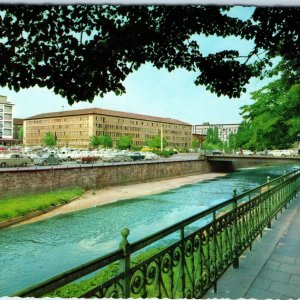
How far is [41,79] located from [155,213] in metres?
17.3

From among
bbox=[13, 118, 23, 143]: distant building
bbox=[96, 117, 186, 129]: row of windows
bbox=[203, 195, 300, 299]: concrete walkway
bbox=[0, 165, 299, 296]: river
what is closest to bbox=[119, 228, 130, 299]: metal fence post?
bbox=[203, 195, 300, 299]: concrete walkway

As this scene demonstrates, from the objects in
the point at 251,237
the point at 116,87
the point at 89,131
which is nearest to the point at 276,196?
the point at 251,237

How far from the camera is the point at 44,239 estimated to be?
14.3m

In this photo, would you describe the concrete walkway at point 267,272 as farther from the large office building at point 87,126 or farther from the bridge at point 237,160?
the large office building at point 87,126

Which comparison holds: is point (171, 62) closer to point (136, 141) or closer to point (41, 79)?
point (41, 79)

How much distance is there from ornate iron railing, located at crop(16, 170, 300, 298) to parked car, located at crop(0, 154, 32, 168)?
27.1 metres

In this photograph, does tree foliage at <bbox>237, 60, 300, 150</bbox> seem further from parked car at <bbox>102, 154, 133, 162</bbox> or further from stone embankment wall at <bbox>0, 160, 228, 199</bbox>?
parked car at <bbox>102, 154, 133, 162</bbox>

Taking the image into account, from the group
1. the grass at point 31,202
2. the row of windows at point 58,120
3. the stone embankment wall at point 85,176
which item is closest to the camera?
the grass at point 31,202

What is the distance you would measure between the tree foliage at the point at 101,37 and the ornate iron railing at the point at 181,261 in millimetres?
2194

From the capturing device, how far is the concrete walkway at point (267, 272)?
3492 millimetres

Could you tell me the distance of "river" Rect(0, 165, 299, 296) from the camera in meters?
10.7

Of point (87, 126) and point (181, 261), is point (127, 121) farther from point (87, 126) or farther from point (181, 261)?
point (181, 261)

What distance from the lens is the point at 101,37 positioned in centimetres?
379

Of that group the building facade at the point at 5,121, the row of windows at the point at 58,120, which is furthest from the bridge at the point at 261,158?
the building facade at the point at 5,121
